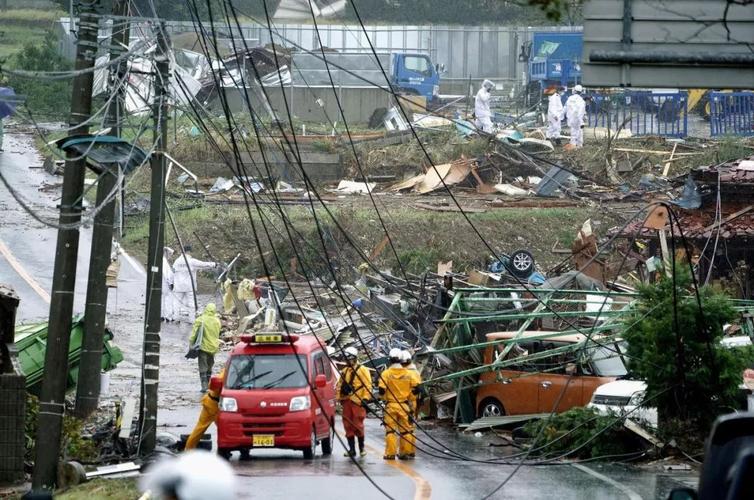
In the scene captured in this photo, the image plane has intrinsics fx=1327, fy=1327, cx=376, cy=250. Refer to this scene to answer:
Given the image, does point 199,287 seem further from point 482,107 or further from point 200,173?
point 482,107

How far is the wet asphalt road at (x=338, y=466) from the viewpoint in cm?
1578

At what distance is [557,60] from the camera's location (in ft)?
167

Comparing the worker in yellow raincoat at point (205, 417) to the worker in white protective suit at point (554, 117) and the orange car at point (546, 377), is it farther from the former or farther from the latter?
the worker in white protective suit at point (554, 117)

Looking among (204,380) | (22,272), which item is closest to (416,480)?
(204,380)

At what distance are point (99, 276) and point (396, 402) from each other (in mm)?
4884

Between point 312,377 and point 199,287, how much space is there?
17749 mm

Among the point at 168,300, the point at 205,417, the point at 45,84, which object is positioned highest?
the point at 45,84

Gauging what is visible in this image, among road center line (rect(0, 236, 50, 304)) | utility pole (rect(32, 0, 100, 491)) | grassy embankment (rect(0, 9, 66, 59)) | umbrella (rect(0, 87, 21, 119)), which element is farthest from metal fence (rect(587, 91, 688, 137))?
utility pole (rect(32, 0, 100, 491))

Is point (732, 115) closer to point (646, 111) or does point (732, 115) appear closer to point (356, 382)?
point (646, 111)

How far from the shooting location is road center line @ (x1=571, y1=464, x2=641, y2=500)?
1545 centimetres

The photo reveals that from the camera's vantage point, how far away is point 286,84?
51406 mm

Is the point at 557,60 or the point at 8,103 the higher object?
the point at 557,60

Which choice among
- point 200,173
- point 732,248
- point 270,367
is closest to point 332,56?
point 200,173

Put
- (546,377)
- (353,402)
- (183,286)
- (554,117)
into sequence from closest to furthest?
(353,402) → (546,377) → (183,286) → (554,117)
